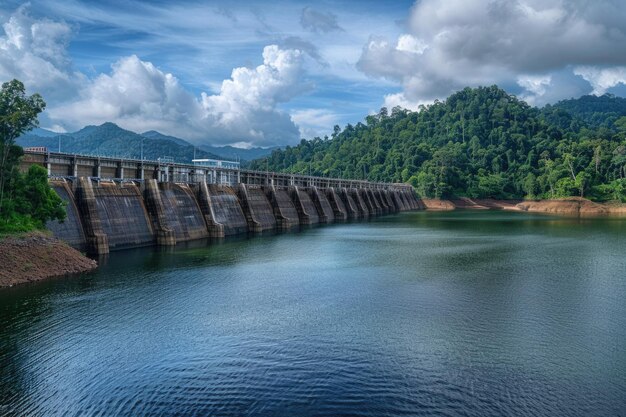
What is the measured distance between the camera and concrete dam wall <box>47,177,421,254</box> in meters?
43.5

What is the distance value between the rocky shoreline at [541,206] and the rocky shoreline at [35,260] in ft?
395

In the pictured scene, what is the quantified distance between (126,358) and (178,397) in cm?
432

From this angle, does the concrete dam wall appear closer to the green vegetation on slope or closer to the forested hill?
the green vegetation on slope

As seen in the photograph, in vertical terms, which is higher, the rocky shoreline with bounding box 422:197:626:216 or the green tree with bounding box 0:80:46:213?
the green tree with bounding box 0:80:46:213

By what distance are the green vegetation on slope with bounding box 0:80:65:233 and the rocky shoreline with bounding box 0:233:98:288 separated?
1.61 meters

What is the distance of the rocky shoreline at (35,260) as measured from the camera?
30.8m

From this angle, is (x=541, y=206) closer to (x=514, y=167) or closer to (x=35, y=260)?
(x=514, y=167)

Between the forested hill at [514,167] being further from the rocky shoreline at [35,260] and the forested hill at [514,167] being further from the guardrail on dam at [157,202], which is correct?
the rocky shoreline at [35,260]

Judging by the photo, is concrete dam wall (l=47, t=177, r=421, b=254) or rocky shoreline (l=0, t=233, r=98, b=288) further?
concrete dam wall (l=47, t=177, r=421, b=254)

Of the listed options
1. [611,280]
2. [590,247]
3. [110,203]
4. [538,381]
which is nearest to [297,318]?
[538,381]

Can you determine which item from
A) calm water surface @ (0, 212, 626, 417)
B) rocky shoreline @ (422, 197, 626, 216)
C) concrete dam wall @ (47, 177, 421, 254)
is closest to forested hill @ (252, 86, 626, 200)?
rocky shoreline @ (422, 197, 626, 216)

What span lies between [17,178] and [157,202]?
16753mm

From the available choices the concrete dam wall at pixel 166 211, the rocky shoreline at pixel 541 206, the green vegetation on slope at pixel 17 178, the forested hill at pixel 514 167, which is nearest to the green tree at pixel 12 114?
the green vegetation on slope at pixel 17 178

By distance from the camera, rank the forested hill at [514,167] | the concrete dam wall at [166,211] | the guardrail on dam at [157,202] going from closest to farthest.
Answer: the concrete dam wall at [166,211], the guardrail on dam at [157,202], the forested hill at [514,167]
